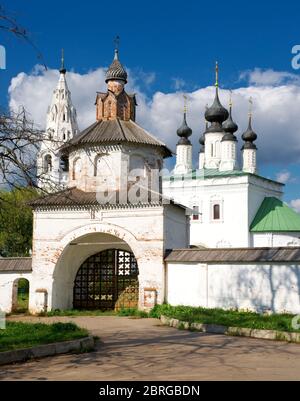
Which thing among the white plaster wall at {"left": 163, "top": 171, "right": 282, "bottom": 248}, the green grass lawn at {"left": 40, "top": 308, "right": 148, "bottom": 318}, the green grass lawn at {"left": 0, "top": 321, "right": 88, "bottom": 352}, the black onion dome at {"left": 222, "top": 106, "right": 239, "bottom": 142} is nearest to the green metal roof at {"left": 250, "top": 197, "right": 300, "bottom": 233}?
the white plaster wall at {"left": 163, "top": 171, "right": 282, "bottom": 248}

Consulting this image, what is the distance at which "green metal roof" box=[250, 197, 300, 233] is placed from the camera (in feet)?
122

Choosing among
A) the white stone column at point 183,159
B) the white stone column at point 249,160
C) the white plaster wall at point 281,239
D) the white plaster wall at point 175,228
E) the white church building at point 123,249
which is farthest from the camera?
the white stone column at point 183,159

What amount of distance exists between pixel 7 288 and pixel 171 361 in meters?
12.7

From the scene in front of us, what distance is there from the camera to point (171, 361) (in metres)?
9.78

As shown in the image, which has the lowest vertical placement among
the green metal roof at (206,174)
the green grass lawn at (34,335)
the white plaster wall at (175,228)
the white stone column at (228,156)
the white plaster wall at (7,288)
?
the green grass lawn at (34,335)

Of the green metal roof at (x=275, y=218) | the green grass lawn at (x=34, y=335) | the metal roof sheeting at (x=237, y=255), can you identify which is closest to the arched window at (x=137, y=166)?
the metal roof sheeting at (x=237, y=255)

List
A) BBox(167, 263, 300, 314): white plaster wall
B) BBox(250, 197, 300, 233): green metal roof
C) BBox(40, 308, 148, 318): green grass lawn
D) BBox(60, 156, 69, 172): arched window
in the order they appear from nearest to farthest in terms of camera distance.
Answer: BBox(167, 263, 300, 314): white plaster wall < BBox(40, 308, 148, 318): green grass lawn < BBox(60, 156, 69, 172): arched window < BBox(250, 197, 300, 233): green metal roof

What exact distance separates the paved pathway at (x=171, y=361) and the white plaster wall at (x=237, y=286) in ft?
12.5

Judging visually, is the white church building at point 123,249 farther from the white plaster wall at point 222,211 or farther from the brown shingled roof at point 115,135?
the white plaster wall at point 222,211

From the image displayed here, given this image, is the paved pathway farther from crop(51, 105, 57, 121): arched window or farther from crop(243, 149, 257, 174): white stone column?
crop(51, 105, 57, 121): arched window

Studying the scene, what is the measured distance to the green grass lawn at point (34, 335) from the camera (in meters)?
10.2

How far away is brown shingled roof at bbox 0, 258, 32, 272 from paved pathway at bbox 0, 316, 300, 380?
25.0ft
